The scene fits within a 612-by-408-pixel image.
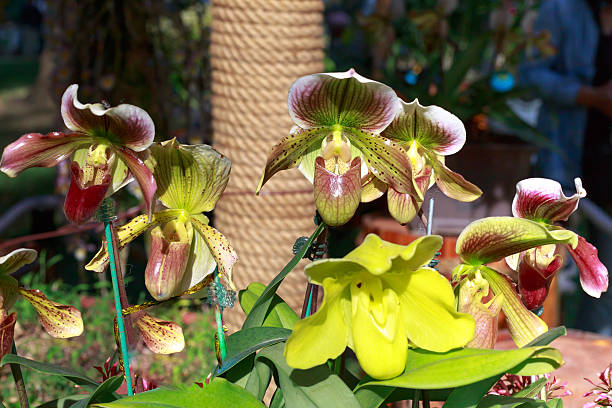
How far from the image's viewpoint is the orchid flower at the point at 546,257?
1.95 ft

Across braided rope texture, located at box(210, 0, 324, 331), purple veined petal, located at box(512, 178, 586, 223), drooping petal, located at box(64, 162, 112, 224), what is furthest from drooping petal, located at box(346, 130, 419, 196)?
braided rope texture, located at box(210, 0, 324, 331)

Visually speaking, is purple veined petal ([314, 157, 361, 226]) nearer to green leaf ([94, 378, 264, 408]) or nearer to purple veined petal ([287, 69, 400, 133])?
purple veined petal ([287, 69, 400, 133])

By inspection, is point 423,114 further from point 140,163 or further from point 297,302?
point 297,302

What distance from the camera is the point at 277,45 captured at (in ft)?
4.24

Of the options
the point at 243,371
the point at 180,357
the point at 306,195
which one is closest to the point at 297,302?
the point at 306,195

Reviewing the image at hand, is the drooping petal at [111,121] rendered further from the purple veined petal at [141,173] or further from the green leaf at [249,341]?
the green leaf at [249,341]

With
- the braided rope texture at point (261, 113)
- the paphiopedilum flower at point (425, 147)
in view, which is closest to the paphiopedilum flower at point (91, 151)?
the paphiopedilum flower at point (425, 147)

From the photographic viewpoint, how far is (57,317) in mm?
646

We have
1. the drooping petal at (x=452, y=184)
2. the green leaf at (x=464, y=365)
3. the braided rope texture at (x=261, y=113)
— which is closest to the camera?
the green leaf at (x=464, y=365)

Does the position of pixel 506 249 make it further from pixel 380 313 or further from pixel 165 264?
pixel 165 264

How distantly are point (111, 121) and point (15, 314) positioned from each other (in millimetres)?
209

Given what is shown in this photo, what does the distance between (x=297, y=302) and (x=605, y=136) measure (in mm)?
1294

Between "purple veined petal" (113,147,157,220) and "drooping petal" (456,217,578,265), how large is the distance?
0.85 ft

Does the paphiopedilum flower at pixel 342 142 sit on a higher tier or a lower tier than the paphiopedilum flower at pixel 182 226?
higher
